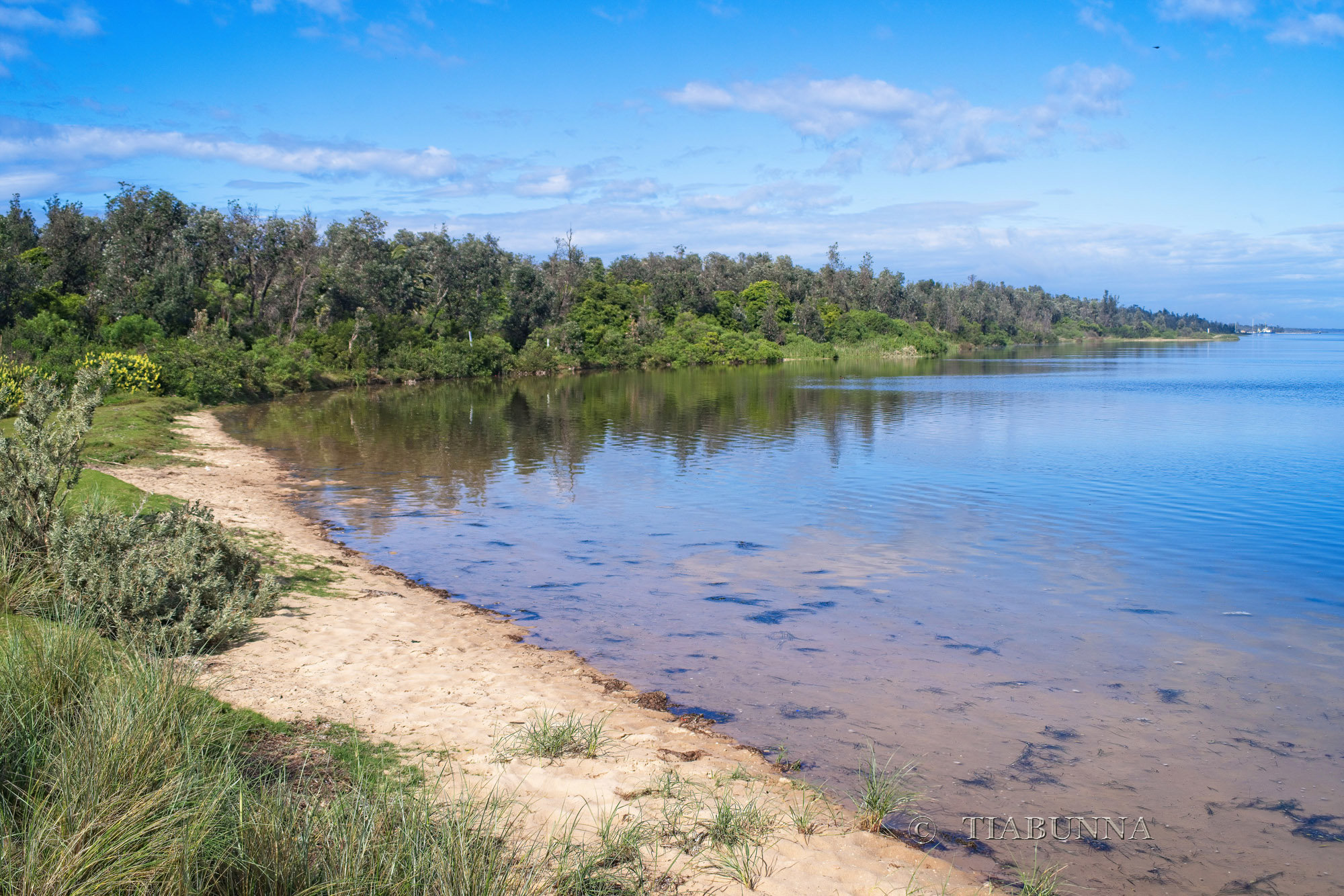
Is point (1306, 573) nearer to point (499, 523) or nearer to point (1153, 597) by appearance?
point (1153, 597)

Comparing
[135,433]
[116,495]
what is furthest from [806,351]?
[116,495]

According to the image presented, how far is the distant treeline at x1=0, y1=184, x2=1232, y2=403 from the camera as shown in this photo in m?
43.3

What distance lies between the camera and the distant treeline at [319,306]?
4334cm

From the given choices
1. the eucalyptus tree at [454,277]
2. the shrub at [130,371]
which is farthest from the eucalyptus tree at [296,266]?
the shrub at [130,371]

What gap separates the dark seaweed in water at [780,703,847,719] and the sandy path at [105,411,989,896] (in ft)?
3.25

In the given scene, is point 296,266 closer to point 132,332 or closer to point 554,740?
point 132,332

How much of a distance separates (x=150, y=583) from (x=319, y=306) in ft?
191

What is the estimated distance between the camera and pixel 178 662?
6.84 meters

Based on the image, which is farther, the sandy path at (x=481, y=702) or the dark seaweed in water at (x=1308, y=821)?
the dark seaweed in water at (x=1308, y=821)

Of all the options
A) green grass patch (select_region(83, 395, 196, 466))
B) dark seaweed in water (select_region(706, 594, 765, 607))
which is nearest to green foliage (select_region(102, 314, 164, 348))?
green grass patch (select_region(83, 395, 196, 466))

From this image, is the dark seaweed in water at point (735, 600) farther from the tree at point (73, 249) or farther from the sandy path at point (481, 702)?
the tree at point (73, 249)

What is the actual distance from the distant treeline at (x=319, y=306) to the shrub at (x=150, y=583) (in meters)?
25.2

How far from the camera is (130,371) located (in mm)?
35781

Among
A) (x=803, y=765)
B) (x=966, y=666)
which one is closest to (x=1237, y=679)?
(x=966, y=666)
